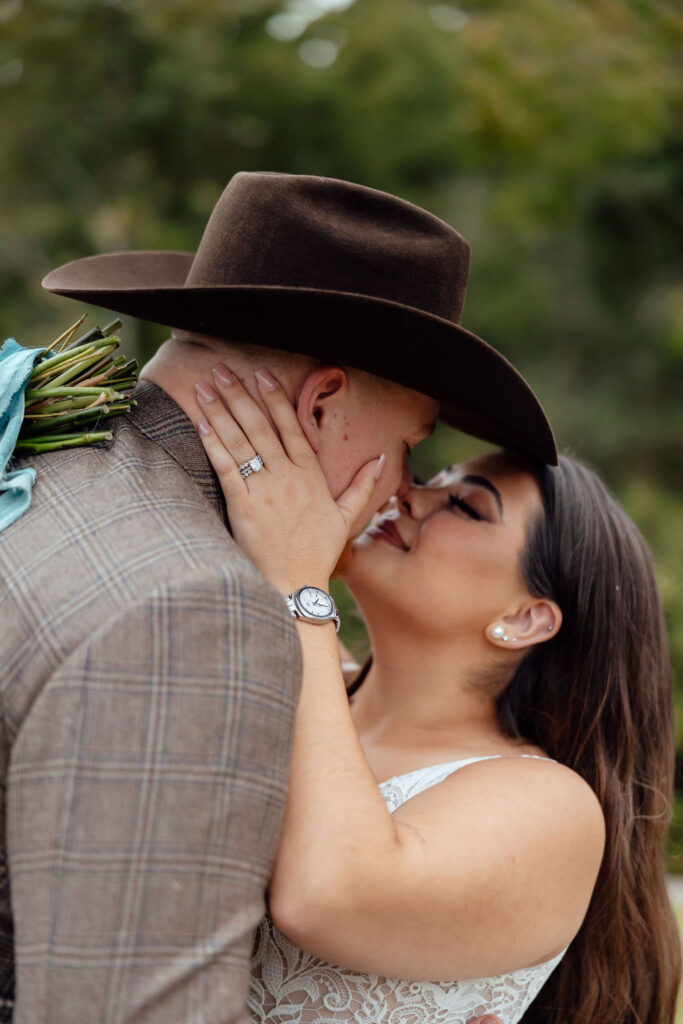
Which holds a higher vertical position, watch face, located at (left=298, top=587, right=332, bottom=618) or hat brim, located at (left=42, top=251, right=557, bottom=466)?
hat brim, located at (left=42, top=251, right=557, bottom=466)

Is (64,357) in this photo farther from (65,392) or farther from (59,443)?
(59,443)

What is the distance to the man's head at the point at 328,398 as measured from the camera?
92.6 inches

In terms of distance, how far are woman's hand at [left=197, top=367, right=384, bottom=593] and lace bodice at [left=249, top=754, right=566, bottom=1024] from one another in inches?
36.8

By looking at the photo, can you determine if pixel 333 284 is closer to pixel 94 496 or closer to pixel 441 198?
pixel 94 496

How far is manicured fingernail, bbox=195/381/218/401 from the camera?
7.53 ft

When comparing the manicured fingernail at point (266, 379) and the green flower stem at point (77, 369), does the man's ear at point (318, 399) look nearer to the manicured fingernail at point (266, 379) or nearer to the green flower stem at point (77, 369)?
the manicured fingernail at point (266, 379)

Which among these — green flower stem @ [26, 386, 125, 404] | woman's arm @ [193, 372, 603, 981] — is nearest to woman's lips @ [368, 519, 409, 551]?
woman's arm @ [193, 372, 603, 981]

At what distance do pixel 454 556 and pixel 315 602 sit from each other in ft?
3.41

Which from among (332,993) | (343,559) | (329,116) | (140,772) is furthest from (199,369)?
(329,116)

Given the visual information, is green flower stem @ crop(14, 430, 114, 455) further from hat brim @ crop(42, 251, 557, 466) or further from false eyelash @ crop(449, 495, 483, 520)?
false eyelash @ crop(449, 495, 483, 520)

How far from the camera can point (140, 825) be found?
1.65m

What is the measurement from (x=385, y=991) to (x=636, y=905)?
3.38 ft

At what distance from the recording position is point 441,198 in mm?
14023

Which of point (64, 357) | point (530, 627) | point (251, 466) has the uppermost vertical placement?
point (64, 357)
